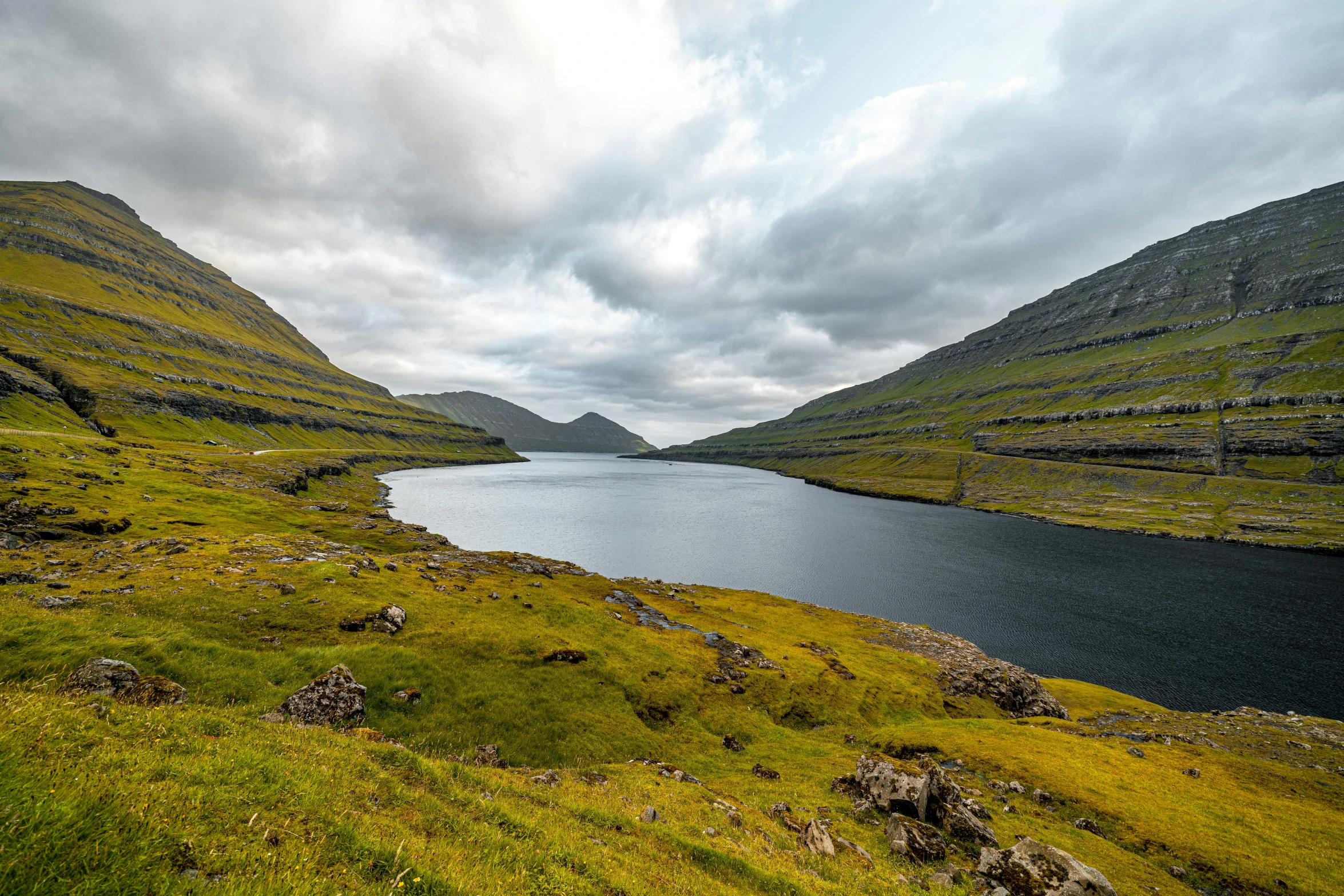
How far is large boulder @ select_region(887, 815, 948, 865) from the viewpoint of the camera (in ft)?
64.0

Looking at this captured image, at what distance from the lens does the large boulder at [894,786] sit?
22312 millimetres

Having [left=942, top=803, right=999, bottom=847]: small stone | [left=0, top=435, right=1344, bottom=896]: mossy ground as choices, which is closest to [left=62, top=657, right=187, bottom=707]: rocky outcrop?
[left=0, top=435, right=1344, bottom=896]: mossy ground

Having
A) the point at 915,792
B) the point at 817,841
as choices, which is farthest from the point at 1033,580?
the point at 817,841

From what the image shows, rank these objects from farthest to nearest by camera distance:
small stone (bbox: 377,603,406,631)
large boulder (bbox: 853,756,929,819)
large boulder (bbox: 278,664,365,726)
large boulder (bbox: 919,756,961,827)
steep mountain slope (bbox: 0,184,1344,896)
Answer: small stone (bbox: 377,603,406,631) → large boulder (bbox: 853,756,929,819) → large boulder (bbox: 919,756,961,827) → large boulder (bbox: 278,664,365,726) → steep mountain slope (bbox: 0,184,1344,896)

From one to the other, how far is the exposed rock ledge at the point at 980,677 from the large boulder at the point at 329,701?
48695mm

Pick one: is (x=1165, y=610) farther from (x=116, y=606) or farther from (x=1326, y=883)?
(x=116, y=606)

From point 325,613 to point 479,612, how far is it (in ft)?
34.8

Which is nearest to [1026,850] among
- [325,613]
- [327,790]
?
[327,790]

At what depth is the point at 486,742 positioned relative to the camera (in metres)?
25.1

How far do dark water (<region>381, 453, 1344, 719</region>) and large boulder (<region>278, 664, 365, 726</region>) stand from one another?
67.7 m

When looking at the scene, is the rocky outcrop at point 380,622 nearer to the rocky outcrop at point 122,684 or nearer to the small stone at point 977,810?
the rocky outcrop at point 122,684

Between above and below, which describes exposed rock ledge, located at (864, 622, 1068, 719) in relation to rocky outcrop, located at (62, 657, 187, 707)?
below

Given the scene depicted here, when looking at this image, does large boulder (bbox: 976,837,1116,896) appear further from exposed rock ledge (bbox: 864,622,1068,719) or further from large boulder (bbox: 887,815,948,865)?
exposed rock ledge (bbox: 864,622,1068,719)

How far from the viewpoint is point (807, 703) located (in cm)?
3872
